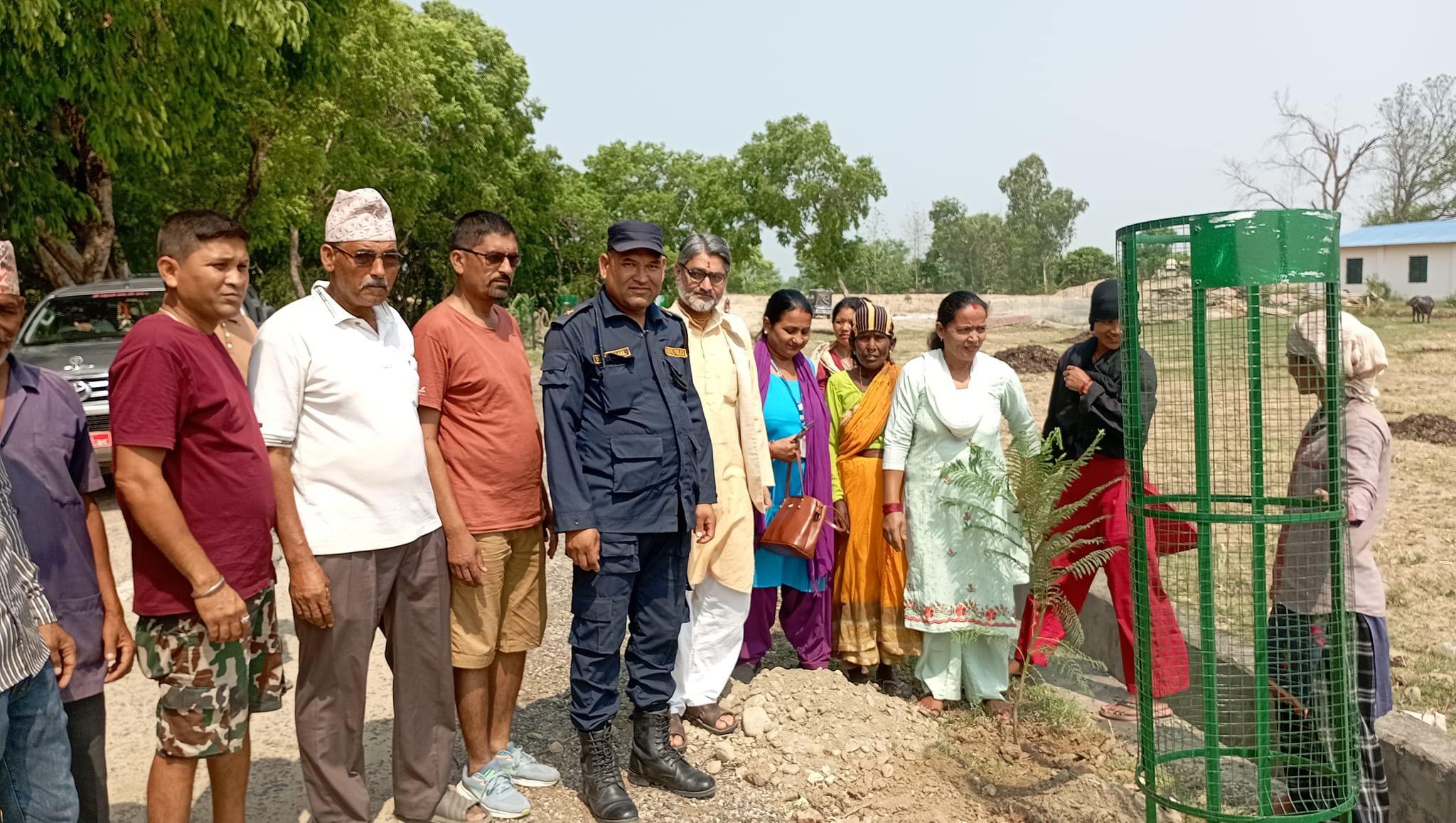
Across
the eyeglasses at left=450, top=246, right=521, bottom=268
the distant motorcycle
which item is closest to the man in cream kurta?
the eyeglasses at left=450, top=246, right=521, bottom=268

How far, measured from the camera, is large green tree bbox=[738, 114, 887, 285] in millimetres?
43031

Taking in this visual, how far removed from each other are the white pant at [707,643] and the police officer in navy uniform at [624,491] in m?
0.46

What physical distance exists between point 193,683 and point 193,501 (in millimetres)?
493

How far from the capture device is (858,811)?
386cm

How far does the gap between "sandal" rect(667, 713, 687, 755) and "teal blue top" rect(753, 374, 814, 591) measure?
31.1 inches

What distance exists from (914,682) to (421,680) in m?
2.60

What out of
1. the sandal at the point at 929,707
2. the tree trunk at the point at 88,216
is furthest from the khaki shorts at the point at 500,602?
the tree trunk at the point at 88,216

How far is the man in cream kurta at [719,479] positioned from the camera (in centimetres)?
432

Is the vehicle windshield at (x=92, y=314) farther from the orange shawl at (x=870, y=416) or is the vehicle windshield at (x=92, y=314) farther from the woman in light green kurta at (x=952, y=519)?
the woman in light green kurta at (x=952, y=519)

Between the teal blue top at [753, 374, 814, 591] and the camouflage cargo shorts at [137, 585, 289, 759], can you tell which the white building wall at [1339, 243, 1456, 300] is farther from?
the camouflage cargo shorts at [137, 585, 289, 759]

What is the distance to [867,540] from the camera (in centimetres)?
497

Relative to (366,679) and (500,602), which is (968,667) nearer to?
(500,602)

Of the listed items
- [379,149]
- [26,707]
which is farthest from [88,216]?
[26,707]

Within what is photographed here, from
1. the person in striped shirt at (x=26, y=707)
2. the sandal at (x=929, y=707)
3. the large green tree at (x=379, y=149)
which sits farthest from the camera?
the large green tree at (x=379, y=149)
